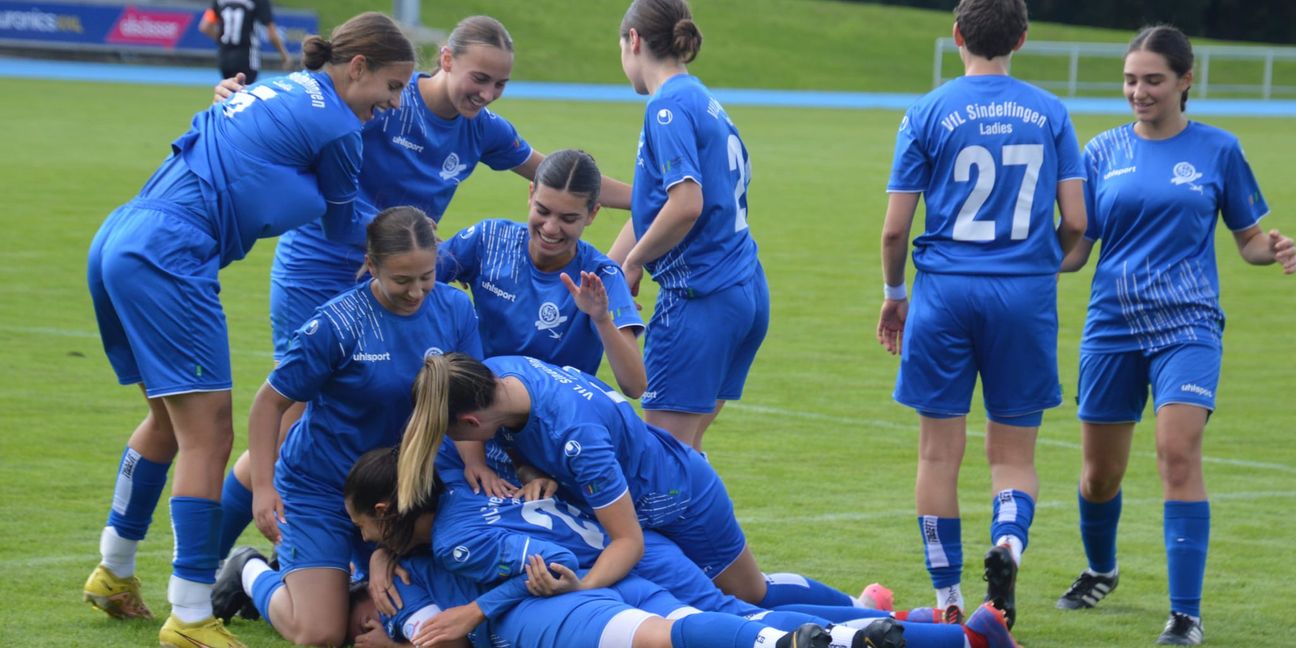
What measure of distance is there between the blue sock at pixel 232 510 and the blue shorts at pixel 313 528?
19.1 inches

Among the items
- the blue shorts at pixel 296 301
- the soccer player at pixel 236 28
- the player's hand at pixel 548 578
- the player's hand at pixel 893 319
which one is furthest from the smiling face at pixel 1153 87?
the soccer player at pixel 236 28

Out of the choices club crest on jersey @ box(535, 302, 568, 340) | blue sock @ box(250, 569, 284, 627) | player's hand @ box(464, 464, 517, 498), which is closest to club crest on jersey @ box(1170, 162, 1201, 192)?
club crest on jersey @ box(535, 302, 568, 340)

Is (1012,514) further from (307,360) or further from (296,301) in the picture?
(296,301)

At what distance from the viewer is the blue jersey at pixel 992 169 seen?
539 cm

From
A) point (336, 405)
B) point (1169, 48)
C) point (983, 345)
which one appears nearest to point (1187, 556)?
point (983, 345)

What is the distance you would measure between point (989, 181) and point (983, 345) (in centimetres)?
54

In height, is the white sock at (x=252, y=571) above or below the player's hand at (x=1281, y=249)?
below

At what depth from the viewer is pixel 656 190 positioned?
5789mm

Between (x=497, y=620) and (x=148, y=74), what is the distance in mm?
30091

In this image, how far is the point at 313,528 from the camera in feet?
17.5

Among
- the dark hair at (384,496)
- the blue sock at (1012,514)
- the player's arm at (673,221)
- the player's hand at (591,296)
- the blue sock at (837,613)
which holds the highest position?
the player's arm at (673,221)

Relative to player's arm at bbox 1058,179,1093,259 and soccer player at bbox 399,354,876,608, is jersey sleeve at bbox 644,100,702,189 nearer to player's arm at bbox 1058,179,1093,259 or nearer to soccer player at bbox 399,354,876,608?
soccer player at bbox 399,354,876,608

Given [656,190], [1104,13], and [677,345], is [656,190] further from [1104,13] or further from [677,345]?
[1104,13]

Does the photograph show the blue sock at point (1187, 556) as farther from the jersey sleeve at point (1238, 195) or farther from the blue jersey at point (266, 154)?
the blue jersey at point (266, 154)
